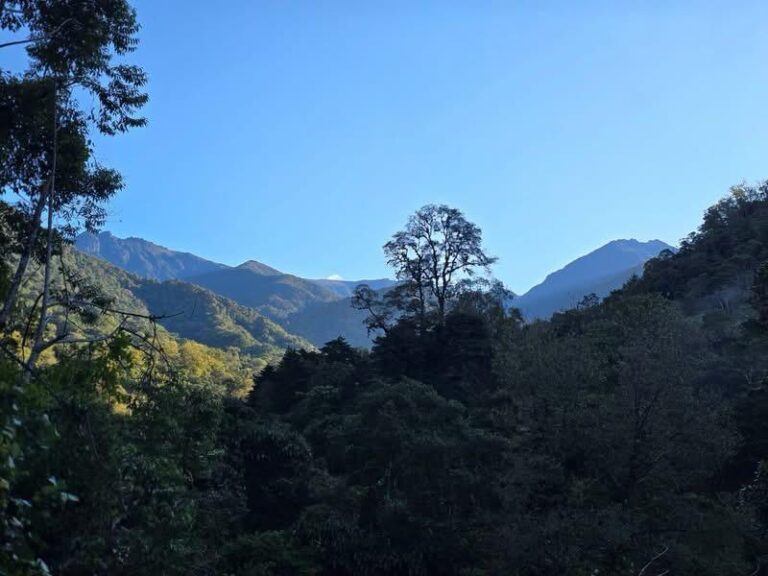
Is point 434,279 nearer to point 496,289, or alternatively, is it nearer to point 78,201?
point 496,289

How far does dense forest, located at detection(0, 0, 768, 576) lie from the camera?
19.9 feet

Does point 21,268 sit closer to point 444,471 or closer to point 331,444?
point 444,471

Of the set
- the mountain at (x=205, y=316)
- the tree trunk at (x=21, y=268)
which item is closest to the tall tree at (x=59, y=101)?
the tree trunk at (x=21, y=268)

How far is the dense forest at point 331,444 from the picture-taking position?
6.07 metres

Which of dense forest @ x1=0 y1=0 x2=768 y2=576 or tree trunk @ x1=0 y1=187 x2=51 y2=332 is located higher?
tree trunk @ x1=0 y1=187 x2=51 y2=332

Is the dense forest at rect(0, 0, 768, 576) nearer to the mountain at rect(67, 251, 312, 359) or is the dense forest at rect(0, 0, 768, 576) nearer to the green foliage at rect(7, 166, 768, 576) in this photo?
the green foliage at rect(7, 166, 768, 576)

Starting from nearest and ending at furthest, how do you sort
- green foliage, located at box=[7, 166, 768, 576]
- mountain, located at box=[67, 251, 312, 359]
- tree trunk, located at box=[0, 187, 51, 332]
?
tree trunk, located at box=[0, 187, 51, 332], green foliage, located at box=[7, 166, 768, 576], mountain, located at box=[67, 251, 312, 359]

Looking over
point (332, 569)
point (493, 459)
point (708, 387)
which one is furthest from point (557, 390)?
point (332, 569)

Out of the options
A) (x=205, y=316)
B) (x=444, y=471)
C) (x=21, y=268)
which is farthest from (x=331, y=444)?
(x=205, y=316)

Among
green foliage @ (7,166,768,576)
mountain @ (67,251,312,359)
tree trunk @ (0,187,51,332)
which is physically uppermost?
mountain @ (67,251,312,359)

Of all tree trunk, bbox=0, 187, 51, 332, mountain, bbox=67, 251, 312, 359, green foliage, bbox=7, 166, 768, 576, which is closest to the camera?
tree trunk, bbox=0, 187, 51, 332

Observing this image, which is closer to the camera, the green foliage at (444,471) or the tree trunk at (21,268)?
the tree trunk at (21,268)

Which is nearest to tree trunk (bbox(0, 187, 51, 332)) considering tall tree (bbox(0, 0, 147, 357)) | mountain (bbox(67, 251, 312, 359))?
tall tree (bbox(0, 0, 147, 357))

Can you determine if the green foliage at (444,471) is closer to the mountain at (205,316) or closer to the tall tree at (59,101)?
the tall tree at (59,101)
